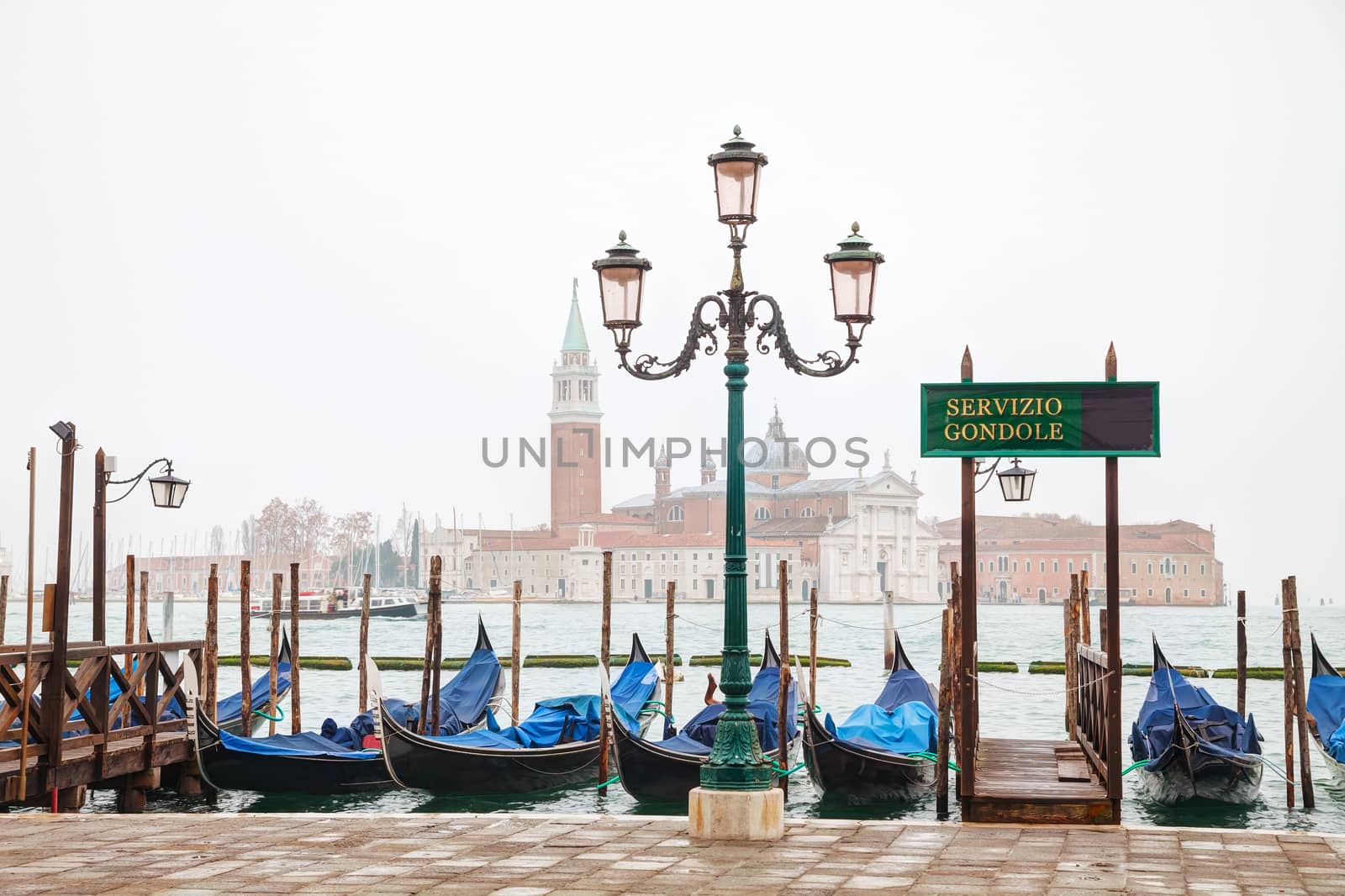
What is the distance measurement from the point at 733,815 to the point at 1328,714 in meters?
7.40

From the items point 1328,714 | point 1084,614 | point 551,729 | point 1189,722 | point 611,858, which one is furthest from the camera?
point 1084,614

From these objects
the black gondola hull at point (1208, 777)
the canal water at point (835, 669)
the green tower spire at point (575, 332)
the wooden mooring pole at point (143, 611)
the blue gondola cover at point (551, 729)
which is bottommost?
the canal water at point (835, 669)

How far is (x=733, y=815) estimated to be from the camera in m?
5.16

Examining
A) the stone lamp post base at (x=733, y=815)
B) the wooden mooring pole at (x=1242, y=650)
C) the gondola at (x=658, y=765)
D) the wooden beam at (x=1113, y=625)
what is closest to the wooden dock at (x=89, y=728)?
the gondola at (x=658, y=765)

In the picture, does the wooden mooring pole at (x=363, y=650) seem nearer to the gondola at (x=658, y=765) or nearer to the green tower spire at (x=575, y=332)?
the gondola at (x=658, y=765)

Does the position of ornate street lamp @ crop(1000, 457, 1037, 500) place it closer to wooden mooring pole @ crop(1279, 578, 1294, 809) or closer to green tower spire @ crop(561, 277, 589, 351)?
wooden mooring pole @ crop(1279, 578, 1294, 809)

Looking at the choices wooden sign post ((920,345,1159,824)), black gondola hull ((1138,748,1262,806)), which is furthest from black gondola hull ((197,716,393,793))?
black gondola hull ((1138,748,1262,806))

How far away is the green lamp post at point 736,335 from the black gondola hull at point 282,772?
4.88 metres

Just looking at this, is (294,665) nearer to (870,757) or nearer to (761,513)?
(870,757)

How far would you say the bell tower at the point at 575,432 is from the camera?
7744 centimetres

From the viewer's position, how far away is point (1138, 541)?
6812 cm

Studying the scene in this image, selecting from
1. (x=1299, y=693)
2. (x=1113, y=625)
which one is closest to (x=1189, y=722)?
(x=1299, y=693)

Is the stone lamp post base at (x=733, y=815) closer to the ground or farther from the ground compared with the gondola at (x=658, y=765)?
farther from the ground

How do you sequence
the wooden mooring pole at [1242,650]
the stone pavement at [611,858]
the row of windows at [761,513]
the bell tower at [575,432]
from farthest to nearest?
the bell tower at [575,432] < the row of windows at [761,513] < the wooden mooring pole at [1242,650] < the stone pavement at [611,858]
